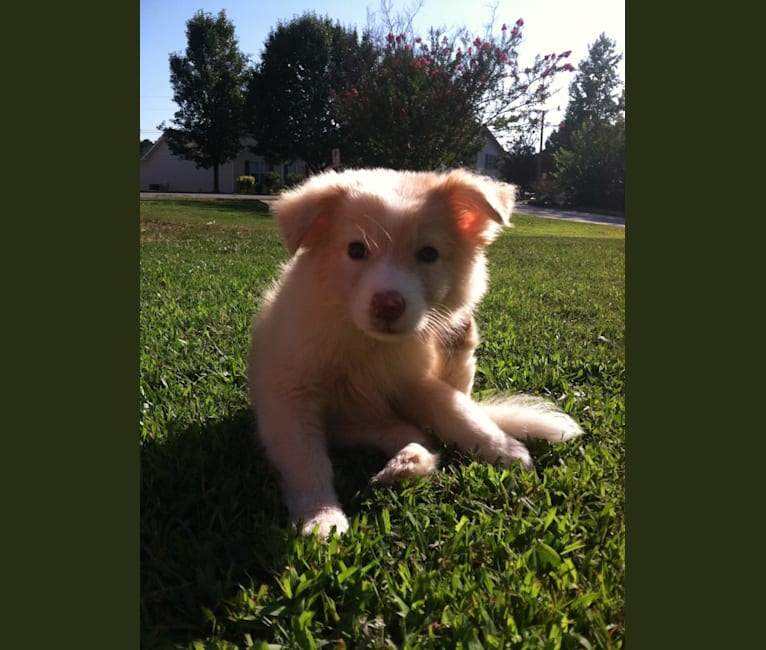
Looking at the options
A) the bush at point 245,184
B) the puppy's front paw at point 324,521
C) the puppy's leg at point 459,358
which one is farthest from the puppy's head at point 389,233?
the puppy's front paw at point 324,521

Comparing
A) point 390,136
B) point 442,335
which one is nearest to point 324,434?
point 442,335

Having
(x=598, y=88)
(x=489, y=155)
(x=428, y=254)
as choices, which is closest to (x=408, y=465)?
(x=428, y=254)

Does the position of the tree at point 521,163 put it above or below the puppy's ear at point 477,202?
above

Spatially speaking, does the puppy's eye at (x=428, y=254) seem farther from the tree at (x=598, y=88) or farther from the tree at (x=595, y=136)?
the tree at (x=598, y=88)

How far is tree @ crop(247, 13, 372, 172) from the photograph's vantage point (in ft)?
6.33

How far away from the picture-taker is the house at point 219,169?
188 cm

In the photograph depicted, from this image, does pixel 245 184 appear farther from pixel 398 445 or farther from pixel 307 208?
pixel 398 445

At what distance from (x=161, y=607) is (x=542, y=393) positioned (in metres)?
2.31

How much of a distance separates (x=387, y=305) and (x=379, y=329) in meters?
0.12

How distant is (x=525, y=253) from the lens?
3.33m

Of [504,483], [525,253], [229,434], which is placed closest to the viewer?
[504,483]

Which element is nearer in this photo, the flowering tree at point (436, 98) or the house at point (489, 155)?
the flowering tree at point (436, 98)

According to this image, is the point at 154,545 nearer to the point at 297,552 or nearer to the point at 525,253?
the point at 297,552

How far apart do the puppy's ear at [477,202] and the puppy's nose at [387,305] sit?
558 mm
